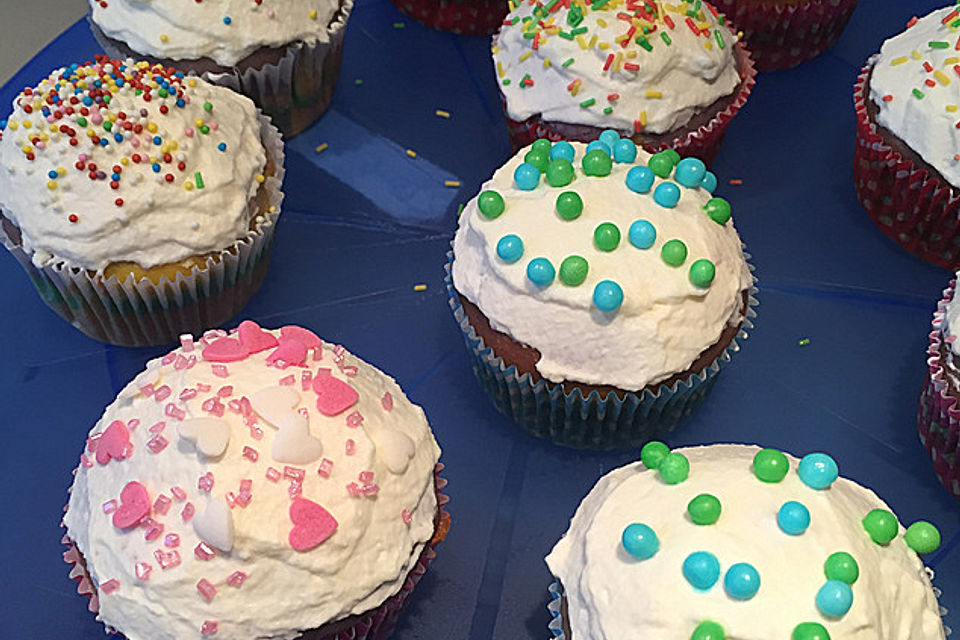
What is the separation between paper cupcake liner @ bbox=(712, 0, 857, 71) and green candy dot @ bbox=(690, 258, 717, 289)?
172cm

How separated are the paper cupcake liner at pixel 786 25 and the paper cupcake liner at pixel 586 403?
1.34 m

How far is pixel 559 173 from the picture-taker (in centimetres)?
289

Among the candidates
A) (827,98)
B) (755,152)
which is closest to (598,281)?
(755,152)

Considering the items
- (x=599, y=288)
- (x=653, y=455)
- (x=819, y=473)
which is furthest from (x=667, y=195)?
(x=819, y=473)

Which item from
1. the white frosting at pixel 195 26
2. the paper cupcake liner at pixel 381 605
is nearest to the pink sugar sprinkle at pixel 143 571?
the paper cupcake liner at pixel 381 605

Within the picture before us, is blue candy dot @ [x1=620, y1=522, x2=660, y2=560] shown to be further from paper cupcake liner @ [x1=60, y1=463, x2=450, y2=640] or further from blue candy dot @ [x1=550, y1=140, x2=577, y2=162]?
blue candy dot @ [x1=550, y1=140, x2=577, y2=162]

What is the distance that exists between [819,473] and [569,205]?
0.99 m

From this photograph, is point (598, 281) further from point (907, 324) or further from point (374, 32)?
point (374, 32)

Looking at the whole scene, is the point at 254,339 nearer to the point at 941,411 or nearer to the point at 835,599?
the point at 835,599

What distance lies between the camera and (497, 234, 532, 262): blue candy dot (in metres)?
2.75

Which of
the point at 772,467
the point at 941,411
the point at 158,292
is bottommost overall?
the point at 941,411

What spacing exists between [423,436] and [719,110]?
5.71 feet

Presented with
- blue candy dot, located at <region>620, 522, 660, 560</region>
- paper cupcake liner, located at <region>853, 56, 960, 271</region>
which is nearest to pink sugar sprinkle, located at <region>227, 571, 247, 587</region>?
blue candy dot, located at <region>620, 522, 660, 560</region>

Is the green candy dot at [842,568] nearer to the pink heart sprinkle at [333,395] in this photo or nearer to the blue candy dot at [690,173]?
the pink heart sprinkle at [333,395]
